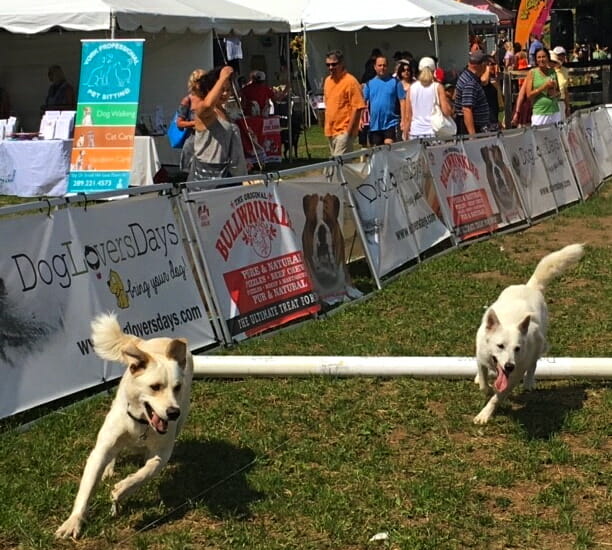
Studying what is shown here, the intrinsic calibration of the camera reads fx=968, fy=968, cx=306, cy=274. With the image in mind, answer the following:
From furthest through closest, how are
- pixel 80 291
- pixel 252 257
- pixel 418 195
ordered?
pixel 418 195 < pixel 252 257 < pixel 80 291

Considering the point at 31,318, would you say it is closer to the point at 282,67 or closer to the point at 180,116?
the point at 180,116

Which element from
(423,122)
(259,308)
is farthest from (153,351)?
(423,122)

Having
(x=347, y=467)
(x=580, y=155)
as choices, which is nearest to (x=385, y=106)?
(x=580, y=155)

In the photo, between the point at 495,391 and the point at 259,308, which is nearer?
the point at 495,391

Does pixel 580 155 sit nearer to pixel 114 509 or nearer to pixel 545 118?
pixel 545 118

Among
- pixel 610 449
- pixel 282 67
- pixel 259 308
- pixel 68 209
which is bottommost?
pixel 610 449

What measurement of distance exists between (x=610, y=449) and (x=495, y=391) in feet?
2.60

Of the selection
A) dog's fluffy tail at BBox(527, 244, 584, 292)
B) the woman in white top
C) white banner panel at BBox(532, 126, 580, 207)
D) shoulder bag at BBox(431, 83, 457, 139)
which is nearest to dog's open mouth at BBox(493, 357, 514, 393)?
dog's fluffy tail at BBox(527, 244, 584, 292)

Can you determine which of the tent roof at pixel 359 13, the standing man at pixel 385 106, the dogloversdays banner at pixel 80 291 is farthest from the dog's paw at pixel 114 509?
the tent roof at pixel 359 13

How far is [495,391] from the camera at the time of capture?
19.5ft

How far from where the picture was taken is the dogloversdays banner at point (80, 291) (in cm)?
587

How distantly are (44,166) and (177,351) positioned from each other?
1261 centimetres

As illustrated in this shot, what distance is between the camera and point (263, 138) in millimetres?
19766

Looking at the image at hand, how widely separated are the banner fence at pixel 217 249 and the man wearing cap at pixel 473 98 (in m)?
1.45
